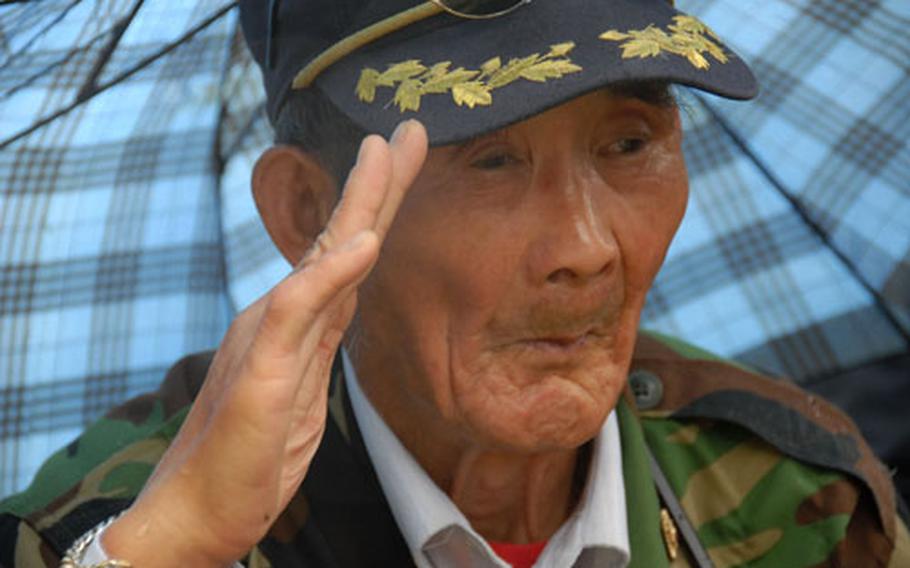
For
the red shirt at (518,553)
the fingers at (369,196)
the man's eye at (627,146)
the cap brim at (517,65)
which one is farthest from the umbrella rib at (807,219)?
the fingers at (369,196)

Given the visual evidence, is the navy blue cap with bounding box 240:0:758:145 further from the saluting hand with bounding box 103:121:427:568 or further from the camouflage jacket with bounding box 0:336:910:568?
the camouflage jacket with bounding box 0:336:910:568

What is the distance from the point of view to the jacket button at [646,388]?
2.80 metres

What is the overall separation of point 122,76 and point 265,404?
0.79m

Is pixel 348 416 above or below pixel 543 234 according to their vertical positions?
below

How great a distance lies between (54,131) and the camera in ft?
7.45

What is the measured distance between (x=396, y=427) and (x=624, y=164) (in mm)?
597

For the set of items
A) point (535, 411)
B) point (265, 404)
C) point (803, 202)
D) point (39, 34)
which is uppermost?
point (39, 34)

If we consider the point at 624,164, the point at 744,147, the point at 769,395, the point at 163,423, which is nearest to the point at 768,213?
the point at 744,147

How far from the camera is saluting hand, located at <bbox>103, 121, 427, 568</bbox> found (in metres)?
1.60

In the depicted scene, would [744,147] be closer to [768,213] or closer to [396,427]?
[768,213]

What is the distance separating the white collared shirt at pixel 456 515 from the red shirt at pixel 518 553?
1.4 inches

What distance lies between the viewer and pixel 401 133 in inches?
71.2

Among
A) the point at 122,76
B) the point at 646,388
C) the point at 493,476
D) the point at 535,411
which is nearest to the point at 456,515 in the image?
the point at 493,476

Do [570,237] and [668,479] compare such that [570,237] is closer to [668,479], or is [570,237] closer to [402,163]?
[402,163]
